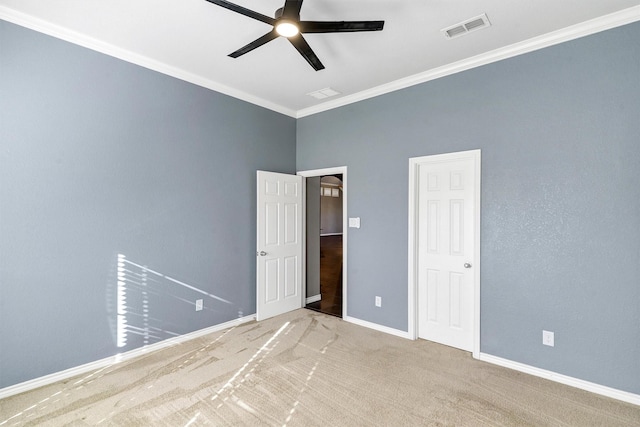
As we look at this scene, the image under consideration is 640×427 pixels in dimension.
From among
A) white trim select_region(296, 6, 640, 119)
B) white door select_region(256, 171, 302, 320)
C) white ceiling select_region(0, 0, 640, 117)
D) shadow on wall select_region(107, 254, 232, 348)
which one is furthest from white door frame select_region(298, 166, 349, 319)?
shadow on wall select_region(107, 254, 232, 348)

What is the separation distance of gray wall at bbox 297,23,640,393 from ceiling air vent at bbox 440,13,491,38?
60 centimetres

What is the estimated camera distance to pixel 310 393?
8.26ft

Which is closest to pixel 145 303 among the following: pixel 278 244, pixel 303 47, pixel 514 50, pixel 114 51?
pixel 278 244

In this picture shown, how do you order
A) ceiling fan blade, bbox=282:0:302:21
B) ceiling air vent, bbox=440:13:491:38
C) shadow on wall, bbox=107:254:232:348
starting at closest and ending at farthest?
ceiling fan blade, bbox=282:0:302:21
ceiling air vent, bbox=440:13:491:38
shadow on wall, bbox=107:254:232:348

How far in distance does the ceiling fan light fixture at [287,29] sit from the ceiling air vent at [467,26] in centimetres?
137

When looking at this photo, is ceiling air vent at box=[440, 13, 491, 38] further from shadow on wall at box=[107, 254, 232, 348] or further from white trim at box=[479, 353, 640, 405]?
shadow on wall at box=[107, 254, 232, 348]

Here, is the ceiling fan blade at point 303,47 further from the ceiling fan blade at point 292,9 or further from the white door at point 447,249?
the white door at point 447,249

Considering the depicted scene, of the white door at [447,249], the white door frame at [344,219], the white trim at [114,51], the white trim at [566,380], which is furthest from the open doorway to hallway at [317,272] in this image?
the white trim at [566,380]

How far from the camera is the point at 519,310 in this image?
115 inches

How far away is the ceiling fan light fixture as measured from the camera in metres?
2.11

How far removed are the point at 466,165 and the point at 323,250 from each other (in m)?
7.81

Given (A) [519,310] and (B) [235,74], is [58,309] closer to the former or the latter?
(B) [235,74]

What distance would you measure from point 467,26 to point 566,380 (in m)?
3.09

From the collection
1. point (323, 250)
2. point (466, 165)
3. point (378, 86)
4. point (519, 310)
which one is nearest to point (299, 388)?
point (519, 310)
